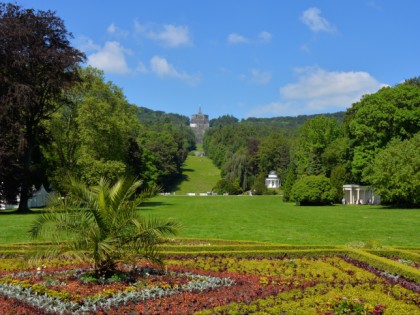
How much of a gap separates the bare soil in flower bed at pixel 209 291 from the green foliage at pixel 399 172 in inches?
1130

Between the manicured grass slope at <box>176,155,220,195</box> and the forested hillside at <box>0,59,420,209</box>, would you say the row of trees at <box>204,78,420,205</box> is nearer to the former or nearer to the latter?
the forested hillside at <box>0,59,420,209</box>

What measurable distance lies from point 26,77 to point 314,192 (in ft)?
94.9

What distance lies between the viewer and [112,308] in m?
6.53

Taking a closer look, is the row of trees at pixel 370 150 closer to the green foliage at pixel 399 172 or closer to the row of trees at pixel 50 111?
the green foliage at pixel 399 172

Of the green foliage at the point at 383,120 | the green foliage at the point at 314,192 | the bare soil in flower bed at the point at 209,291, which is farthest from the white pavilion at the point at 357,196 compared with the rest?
the bare soil in flower bed at the point at 209,291

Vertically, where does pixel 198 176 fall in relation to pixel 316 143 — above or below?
below

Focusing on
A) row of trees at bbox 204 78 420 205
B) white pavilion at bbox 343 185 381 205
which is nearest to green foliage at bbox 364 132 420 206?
row of trees at bbox 204 78 420 205

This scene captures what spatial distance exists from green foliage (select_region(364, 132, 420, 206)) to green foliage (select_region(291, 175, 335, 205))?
25.8 feet

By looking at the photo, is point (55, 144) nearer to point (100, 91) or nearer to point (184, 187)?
point (100, 91)

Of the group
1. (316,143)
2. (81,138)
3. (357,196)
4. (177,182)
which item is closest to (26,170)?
(81,138)

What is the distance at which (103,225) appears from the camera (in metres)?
7.87

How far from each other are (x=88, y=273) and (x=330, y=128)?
57.2 m

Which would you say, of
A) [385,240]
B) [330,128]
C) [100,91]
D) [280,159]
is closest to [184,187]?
[280,159]

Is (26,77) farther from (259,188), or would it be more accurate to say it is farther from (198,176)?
(198,176)
